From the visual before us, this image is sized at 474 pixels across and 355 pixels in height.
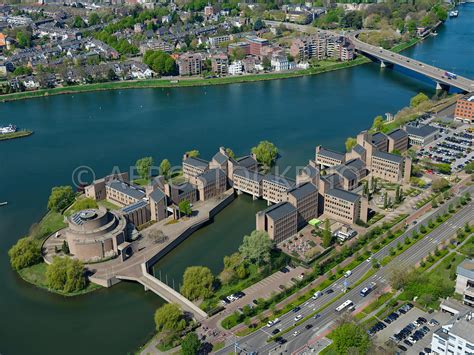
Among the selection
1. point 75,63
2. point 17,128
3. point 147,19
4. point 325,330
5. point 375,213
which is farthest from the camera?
point 147,19

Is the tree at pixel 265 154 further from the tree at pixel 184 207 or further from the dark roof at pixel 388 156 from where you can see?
the tree at pixel 184 207

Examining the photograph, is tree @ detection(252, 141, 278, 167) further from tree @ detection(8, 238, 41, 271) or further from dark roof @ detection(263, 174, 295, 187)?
tree @ detection(8, 238, 41, 271)

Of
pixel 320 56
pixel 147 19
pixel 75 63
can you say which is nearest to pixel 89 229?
pixel 75 63

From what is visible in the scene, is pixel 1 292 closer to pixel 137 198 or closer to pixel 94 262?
pixel 94 262

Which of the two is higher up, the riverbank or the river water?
the riverbank

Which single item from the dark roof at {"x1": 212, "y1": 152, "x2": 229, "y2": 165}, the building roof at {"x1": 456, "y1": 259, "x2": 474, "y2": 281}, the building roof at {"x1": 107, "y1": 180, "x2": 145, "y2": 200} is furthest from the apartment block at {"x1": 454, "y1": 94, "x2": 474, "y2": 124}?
the building roof at {"x1": 107, "y1": 180, "x2": 145, "y2": 200}

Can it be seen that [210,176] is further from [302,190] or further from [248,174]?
[302,190]
